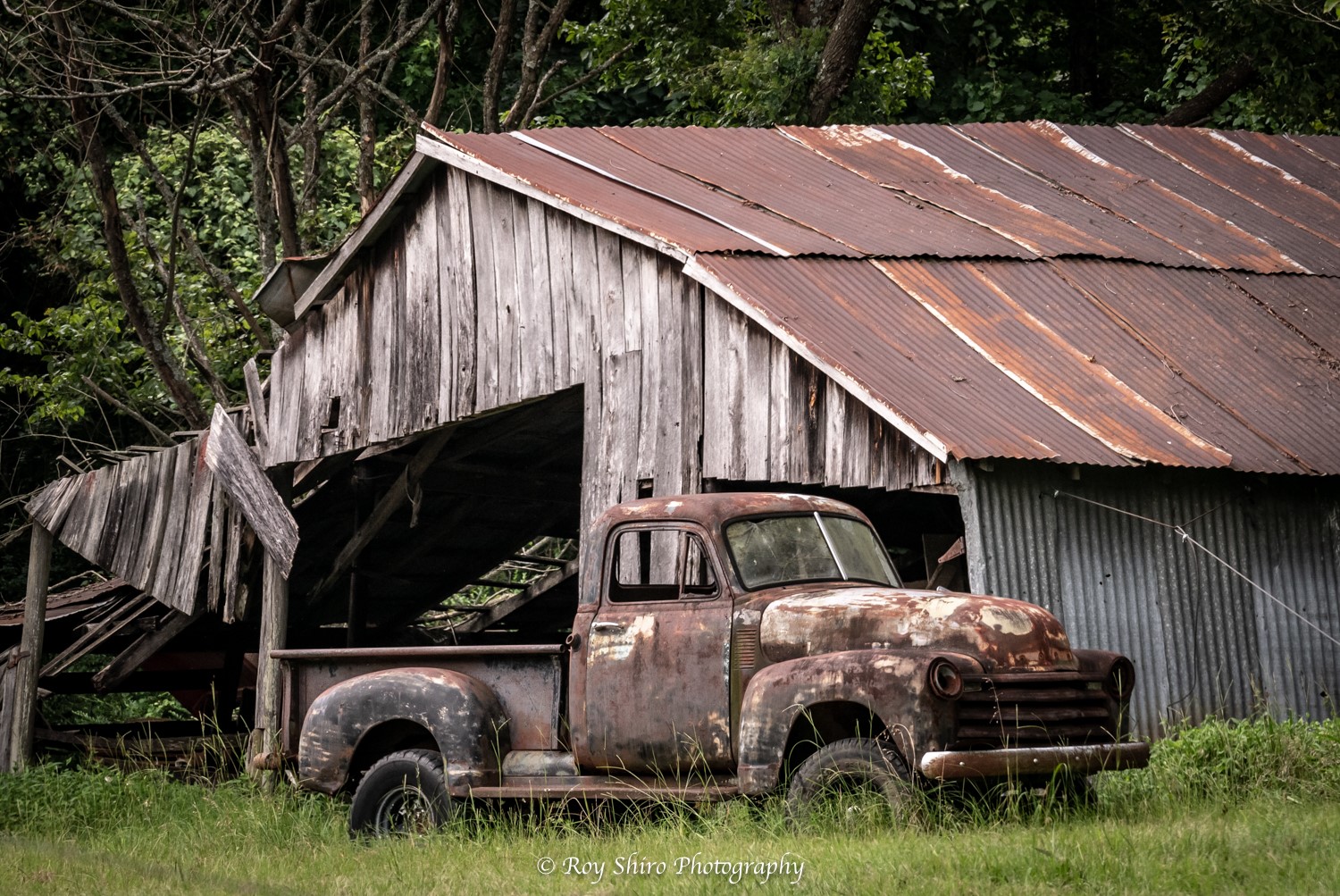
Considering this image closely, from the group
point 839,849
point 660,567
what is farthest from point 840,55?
point 839,849

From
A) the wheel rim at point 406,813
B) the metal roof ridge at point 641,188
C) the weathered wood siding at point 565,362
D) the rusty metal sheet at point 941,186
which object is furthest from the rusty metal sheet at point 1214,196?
the wheel rim at point 406,813

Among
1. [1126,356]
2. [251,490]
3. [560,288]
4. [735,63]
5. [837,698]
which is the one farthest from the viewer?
[735,63]

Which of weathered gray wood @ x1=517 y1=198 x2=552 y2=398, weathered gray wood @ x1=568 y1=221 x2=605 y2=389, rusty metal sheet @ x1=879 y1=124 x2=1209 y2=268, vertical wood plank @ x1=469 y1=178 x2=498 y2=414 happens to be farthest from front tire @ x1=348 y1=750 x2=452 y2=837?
rusty metal sheet @ x1=879 y1=124 x2=1209 y2=268

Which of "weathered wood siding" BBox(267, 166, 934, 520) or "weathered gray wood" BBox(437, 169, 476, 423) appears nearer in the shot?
"weathered wood siding" BBox(267, 166, 934, 520)

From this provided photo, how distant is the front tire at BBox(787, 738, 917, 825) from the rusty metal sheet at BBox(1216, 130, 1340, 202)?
33.9 ft

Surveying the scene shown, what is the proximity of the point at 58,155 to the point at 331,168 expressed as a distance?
3.89 metres

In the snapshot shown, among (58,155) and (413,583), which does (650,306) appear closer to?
(413,583)

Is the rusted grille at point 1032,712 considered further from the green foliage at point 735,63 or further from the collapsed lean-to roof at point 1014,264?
the green foliage at point 735,63

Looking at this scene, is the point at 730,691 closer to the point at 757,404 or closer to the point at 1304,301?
the point at 757,404

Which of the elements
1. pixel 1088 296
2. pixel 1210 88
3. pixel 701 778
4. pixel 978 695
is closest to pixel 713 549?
pixel 701 778

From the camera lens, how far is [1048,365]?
10555mm

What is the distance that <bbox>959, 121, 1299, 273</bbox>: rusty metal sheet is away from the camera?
13.0 m

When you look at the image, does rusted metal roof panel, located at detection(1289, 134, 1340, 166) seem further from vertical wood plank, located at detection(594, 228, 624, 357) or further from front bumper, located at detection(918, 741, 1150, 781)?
front bumper, located at detection(918, 741, 1150, 781)

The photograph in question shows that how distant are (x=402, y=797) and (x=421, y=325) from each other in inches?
212
